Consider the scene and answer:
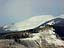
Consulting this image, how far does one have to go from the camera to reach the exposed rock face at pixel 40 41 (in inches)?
66.8

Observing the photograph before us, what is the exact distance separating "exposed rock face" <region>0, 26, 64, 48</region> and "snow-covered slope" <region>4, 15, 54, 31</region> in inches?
3.4

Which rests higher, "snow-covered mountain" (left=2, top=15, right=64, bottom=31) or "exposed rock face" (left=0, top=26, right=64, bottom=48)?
"snow-covered mountain" (left=2, top=15, right=64, bottom=31)

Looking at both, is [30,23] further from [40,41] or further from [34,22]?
[40,41]

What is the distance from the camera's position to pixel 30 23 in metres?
1.78

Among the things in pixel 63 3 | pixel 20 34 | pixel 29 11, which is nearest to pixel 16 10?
pixel 29 11

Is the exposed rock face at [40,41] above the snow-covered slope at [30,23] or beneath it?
beneath

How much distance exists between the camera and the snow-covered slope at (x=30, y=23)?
176 centimetres

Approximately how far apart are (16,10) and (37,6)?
0.23m

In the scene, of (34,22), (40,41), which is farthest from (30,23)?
(40,41)

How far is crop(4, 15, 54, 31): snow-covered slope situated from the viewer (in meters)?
1.76

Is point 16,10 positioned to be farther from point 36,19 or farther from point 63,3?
point 63,3

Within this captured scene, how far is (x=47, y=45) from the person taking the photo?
1.75 meters

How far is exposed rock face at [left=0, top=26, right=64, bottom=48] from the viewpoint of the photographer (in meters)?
1.70

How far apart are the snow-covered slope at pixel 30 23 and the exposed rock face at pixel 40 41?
0.28 feet
